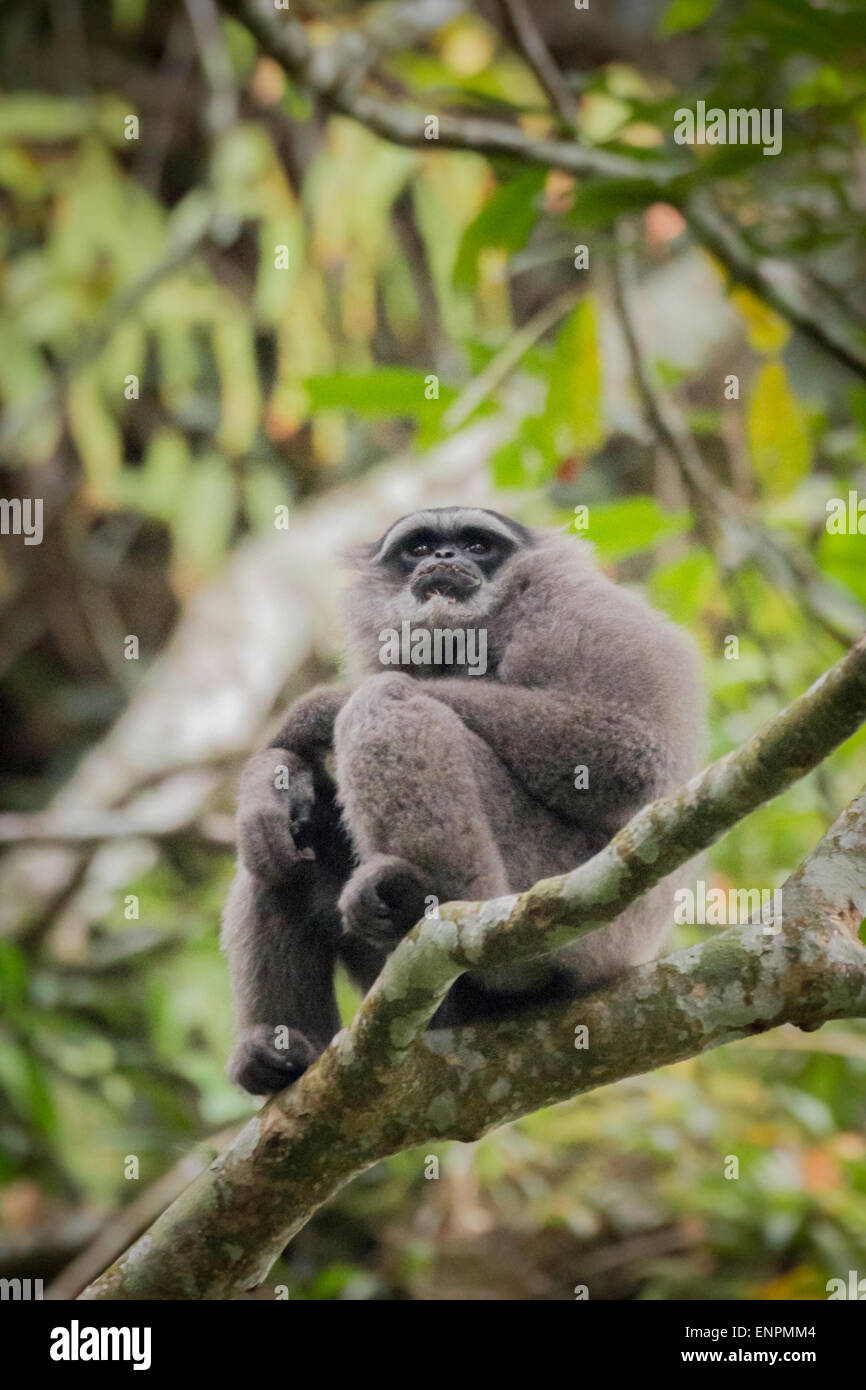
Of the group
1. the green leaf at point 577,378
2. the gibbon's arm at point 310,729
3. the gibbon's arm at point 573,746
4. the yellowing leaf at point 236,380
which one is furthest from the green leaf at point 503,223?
the yellowing leaf at point 236,380

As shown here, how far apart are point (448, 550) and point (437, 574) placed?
0.17 meters

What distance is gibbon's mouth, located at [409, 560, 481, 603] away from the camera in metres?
5.59

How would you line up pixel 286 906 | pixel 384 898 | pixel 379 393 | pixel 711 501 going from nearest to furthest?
pixel 384 898
pixel 286 906
pixel 379 393
pixel 711 501

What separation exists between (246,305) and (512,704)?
388 inches

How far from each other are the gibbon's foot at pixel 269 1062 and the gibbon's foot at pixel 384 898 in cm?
67

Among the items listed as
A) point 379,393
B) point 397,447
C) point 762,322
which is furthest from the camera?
point 397,447

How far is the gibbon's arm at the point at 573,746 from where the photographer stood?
470 cm

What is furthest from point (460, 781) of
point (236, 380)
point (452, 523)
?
point (236, 380)

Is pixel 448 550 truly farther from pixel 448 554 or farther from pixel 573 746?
pixel 573 746

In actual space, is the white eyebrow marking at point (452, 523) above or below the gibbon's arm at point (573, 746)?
above

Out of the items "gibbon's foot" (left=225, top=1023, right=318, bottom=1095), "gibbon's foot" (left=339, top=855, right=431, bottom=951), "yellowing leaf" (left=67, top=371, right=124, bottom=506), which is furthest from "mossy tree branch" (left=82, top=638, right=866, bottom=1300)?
"yellowing leaf" (left=67, top=371, right=124, bottom=506)

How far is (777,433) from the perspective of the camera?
729 centimetres

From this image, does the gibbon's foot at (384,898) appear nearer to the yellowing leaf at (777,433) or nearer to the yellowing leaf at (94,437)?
the yellowing leaf at (777,433)

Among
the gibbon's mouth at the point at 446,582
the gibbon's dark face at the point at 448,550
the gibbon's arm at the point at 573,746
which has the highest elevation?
the gibbon's dark face at the point at 448,550
